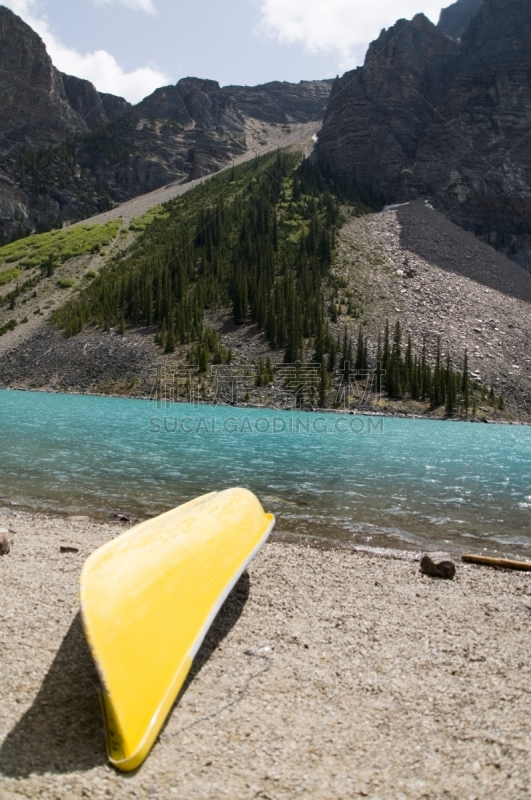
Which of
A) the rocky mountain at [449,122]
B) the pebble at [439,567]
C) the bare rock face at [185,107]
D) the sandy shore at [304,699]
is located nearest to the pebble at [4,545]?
the sandy shore at [304,699]

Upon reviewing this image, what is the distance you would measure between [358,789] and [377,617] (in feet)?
11.2

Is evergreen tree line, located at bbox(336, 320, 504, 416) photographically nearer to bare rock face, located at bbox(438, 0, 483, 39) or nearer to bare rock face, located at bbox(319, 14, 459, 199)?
bare rock face, located at bbox(319, 14, 459, 199)

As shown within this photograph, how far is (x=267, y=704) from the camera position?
5.07 meters

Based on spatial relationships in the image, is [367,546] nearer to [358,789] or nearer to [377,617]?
[377,617]

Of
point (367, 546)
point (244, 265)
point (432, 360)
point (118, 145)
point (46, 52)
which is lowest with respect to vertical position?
point (367, 546)

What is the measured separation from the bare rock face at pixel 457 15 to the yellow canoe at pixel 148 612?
23632cm

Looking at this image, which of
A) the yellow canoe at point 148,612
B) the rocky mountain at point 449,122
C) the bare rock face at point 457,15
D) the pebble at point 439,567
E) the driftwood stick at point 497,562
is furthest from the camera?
the bare rock face at point 457,15

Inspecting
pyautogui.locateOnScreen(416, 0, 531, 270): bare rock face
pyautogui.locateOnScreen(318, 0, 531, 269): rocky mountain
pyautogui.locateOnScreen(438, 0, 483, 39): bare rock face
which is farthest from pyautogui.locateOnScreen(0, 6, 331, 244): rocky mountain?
pyautogui.locateOnScreen(438, 0, 483, 39): bare rock face

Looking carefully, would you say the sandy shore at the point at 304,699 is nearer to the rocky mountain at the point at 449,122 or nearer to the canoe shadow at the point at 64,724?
the canoe shadow at the point at 64,724

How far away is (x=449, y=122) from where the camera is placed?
386ft

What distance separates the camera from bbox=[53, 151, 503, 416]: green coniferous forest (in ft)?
210

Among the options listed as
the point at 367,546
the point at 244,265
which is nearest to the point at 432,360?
the point at 244,265

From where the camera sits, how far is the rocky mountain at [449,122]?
11025 cm

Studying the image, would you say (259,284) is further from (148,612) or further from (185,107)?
(185,107)
